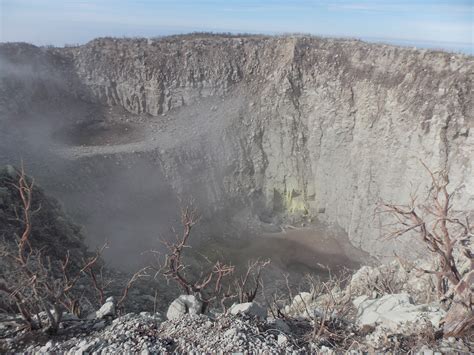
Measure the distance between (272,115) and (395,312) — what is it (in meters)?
16.4

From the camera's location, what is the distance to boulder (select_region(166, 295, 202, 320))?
6.10 meters

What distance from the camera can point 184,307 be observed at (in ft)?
20.5

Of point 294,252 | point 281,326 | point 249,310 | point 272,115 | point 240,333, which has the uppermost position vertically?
point 272,115

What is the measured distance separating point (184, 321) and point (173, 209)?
1356 cm

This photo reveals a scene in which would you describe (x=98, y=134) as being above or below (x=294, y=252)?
above

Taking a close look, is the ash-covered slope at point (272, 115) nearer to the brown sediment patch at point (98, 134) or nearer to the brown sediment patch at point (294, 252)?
the brown sediment patch at point (98, 134)

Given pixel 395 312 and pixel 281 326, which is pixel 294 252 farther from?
pixel 281 326

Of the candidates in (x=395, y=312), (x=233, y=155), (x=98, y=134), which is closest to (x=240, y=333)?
(x=395, y=312)

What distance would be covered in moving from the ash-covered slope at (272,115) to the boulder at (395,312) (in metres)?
11.8

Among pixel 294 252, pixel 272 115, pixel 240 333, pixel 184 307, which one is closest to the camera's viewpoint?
pixel 240 333

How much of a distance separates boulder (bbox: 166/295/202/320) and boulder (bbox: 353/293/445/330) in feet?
9.72

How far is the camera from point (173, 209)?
745 inches

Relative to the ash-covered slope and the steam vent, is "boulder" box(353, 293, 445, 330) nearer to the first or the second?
the steam vent

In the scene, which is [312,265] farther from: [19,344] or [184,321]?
[19,344]
